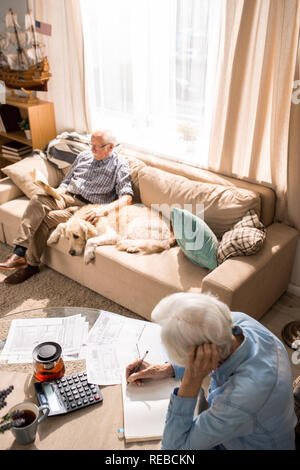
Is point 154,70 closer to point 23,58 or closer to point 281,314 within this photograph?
point 23,58

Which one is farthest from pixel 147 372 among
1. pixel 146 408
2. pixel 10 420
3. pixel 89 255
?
pixel 89 255

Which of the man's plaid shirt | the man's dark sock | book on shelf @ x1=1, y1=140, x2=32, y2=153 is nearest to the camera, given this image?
the man's dark sock

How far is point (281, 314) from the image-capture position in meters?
2.47

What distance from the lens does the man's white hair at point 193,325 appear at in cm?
103

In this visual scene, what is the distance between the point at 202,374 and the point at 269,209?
63.8 inches

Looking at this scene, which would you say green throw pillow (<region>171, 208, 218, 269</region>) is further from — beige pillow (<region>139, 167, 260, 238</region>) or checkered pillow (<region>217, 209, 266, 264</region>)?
beige pillow (<region>139, 167, 260, 238</region>)

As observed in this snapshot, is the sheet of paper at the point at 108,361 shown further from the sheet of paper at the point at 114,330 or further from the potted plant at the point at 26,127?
the potted plant at the point at 26,127

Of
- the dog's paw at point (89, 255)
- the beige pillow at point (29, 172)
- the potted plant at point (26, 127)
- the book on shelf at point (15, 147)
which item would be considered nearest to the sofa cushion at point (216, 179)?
the beige pillow at point (29, 172)

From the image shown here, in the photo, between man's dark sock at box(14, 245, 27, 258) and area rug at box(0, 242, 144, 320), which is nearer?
area rug at box(0, 242, 144, 320)

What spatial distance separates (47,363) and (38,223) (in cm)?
153

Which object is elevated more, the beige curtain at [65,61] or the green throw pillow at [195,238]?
the beige curtain at [65,61]

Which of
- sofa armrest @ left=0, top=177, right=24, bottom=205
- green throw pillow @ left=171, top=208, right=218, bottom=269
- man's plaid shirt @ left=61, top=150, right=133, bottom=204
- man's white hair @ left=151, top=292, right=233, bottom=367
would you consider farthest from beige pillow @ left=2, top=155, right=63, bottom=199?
man's white hair @ left=151, top=292, right=233, bottom=367

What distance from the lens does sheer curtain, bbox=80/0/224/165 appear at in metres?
2.57
